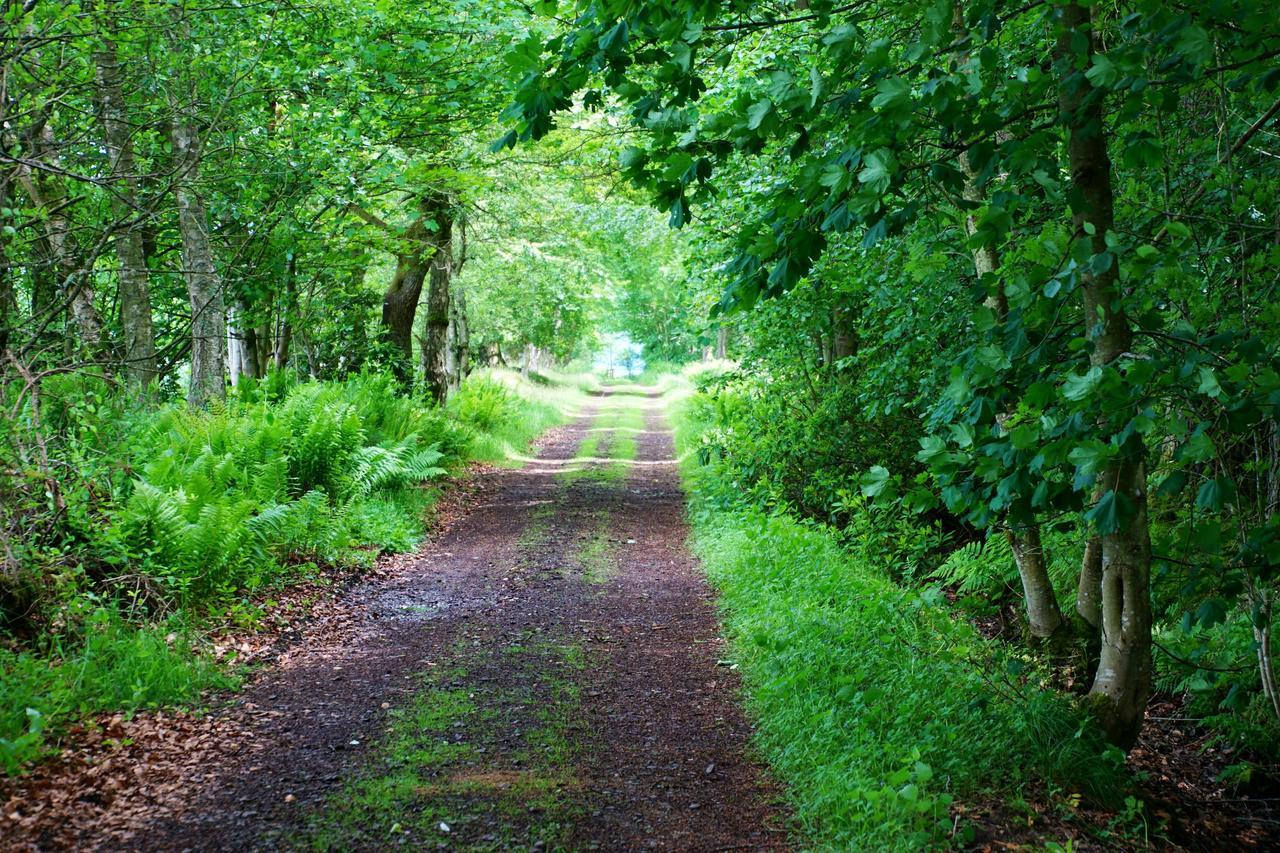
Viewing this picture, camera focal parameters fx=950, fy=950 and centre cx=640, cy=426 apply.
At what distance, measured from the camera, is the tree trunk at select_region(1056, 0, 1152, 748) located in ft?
12.9

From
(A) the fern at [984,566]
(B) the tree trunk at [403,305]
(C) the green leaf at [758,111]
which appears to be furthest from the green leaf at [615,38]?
(B) the tree trunk at [403,305]

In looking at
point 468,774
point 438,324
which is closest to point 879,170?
point 468,774

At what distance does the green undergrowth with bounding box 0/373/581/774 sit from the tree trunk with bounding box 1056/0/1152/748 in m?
5.17

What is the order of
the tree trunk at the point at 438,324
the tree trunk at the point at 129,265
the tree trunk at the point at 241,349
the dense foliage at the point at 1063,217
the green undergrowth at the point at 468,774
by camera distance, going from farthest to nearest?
the tree trunk at the point at 438,324 → the tree trunk at the point at 241,349 → the tree trunk at the point at 129,265 → the green undergrowth at the point at 468,774 → the dense foliage at the point at 1063,217

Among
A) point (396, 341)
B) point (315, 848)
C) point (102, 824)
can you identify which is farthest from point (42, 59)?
point (396, 341)

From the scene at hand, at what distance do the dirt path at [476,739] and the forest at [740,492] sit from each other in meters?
0.04

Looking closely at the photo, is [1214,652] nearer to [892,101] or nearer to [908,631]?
[908,631]

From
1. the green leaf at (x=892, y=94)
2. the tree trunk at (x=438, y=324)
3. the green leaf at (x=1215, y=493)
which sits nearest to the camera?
the green leaf at (x=1215, y=493)

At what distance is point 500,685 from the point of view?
6.36 m

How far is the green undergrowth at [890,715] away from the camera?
4.41 meters

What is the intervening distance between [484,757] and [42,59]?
5.84 metres

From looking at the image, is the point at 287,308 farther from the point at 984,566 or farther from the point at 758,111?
the point at 758,111

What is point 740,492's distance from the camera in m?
12.5

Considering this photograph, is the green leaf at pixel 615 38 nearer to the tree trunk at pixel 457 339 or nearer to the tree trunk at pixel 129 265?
the tree trunk at pixel 129 265
